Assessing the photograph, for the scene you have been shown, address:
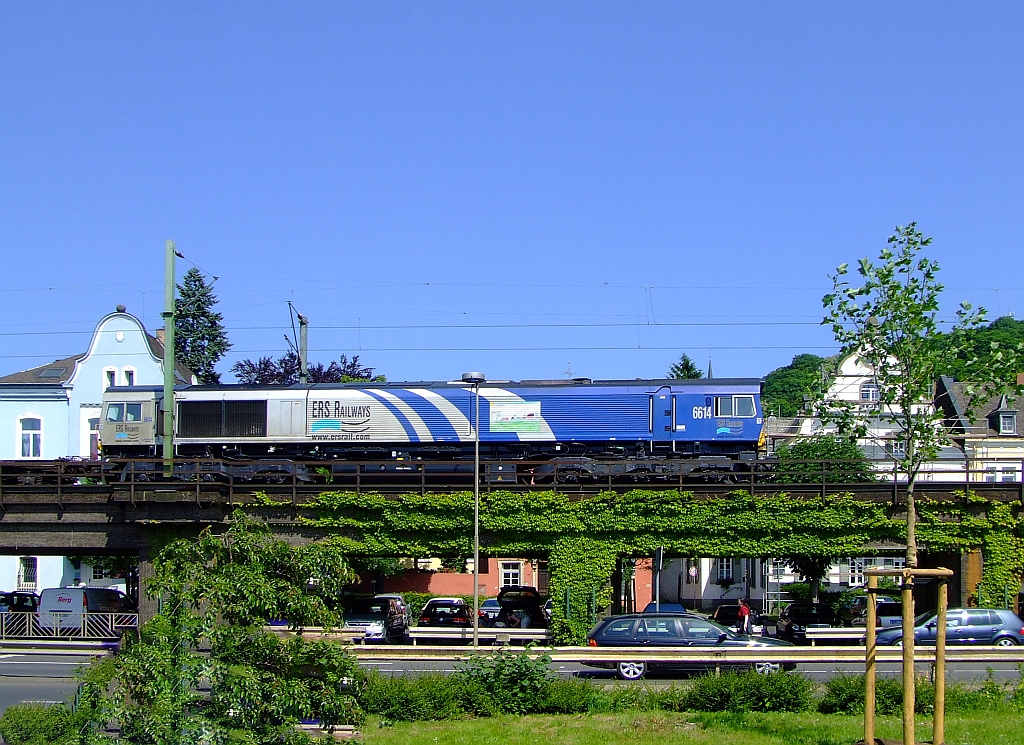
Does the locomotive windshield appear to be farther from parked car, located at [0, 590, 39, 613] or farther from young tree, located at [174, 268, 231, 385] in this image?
young tree, located at [174, 268, 231, 385]

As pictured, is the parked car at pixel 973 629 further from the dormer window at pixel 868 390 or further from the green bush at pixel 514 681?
the green bush at pixel 514 681

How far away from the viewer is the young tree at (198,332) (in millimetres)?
73750

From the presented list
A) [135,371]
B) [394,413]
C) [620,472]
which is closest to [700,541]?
[620,472]

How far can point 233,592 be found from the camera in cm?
1139

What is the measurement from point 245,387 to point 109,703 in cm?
2663

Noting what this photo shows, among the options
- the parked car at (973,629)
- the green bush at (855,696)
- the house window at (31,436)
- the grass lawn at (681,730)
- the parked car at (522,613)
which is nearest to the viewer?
the grass lawn at (681,730)

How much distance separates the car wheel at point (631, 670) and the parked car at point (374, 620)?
34.3ft

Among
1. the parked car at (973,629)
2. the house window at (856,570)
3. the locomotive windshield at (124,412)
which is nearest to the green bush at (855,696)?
the parked car at (973,629)

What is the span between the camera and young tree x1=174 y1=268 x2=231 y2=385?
242ft

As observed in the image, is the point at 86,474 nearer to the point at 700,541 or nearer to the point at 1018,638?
the point at 700,541

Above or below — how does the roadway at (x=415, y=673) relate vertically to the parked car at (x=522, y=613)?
above

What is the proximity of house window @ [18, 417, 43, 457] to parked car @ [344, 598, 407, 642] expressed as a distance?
74.1 feet

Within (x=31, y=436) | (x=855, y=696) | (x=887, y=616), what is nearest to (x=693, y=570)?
(x=887, y=616)

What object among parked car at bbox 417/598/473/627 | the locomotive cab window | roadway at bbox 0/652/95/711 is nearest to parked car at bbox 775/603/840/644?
the locomotive cab window
